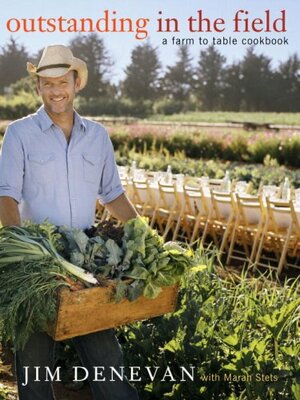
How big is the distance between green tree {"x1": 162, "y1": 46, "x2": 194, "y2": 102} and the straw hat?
57342mm

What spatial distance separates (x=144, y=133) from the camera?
Result: 1981cm

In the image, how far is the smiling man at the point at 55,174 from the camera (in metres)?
2.62

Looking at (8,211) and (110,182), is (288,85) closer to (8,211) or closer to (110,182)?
(110,182)

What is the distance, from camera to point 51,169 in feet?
9.18

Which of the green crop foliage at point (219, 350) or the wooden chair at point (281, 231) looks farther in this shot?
the wooden chair at point (281, 231)

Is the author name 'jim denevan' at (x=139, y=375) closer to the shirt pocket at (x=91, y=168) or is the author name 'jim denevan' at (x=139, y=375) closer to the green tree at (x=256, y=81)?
the shirt pocket at (x=91, y=168)

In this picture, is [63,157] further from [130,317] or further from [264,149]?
[264,149]

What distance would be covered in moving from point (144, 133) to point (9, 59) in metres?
41.4

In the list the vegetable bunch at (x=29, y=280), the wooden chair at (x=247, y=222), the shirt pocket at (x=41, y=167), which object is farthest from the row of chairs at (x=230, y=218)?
the vegetable bunch at (x=29, y=280)

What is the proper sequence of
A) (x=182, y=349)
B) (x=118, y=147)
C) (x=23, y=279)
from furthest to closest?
(x=118, y=147)
(x=182, y=349)
(x=23, y=279)

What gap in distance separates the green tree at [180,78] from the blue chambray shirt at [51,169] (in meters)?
57.3

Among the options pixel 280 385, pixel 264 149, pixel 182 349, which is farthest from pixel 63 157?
pixel 264 149

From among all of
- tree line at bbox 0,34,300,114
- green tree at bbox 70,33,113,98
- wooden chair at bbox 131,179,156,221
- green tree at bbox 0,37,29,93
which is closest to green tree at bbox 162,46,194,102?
tree line at bbox 0,34,300,114

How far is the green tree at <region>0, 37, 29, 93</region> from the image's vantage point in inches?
2276
